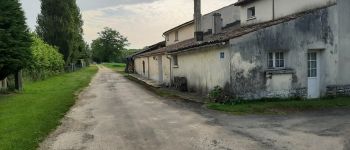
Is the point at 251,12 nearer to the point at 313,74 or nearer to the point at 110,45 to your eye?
the point at 313,74

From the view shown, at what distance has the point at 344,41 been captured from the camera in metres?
18.8

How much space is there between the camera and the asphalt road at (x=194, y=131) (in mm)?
9734

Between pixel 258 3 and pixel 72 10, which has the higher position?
pixel 72 10

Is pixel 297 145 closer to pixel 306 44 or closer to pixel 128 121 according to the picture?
pixel 128 121

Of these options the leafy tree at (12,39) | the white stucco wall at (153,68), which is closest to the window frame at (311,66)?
the leafy tree at (12,39)

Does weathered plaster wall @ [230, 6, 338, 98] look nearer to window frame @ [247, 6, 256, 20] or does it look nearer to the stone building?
the stone building

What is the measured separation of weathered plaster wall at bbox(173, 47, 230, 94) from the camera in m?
18.5

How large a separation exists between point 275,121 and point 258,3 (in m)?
11.9

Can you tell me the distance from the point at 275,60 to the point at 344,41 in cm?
347

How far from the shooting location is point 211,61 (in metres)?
20.0

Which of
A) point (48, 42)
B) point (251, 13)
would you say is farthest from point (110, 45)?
point (251, 13)

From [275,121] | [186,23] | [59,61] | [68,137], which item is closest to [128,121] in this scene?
[68,137]

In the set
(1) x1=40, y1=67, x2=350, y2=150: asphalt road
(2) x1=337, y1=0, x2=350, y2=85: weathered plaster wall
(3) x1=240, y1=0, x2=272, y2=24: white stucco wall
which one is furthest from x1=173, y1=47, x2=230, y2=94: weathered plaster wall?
(2) x1=337, y1=0, x2=350, y2=85: weathered plaster wall

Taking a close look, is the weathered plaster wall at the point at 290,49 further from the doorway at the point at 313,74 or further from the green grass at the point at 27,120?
the green grass at the point at 27,120
